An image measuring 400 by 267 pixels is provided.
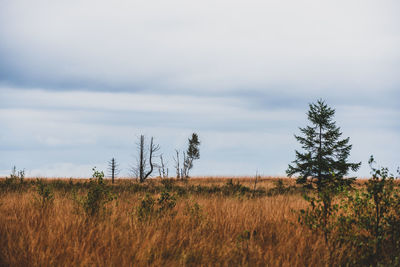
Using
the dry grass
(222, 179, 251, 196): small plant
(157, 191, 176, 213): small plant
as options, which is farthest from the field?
(222, 179, 251, 196): small plant

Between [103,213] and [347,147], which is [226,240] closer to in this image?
[103,213]

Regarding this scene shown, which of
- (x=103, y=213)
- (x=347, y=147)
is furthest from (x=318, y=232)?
(x=347, y=147)

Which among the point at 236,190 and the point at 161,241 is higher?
the point at 161,241

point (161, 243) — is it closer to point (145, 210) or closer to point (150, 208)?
point (145, 210)

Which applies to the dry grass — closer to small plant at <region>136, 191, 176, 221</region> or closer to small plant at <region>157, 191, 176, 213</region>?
small plant at <region>136, 191, 176, 221</region>

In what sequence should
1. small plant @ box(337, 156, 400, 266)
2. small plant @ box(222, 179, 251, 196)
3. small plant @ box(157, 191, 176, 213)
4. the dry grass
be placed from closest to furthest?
the dry grass → small plant @ box(337, 156, 400, 266) → small plant @ box(157, 191, 176, 213) → small plant @ box(222, 179, 251, 196)

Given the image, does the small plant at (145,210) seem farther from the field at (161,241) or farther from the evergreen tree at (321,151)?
the evergreen tree at (321,151)

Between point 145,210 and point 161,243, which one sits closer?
point 161,243

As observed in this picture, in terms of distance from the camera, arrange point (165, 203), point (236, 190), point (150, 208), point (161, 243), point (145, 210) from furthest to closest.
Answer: point (236, 190) → point (165, 203) → point (150, 208) → point (145, 210) → point (161, 243)

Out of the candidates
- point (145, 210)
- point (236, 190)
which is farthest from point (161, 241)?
point (236, 190)

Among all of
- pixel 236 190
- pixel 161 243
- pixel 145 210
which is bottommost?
pixel 236 190

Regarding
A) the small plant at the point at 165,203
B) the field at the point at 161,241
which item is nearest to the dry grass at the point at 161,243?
the field at the point at 161,241

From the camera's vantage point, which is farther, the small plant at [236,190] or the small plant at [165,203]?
the small plant at [236,190]

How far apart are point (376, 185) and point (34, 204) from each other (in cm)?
732
